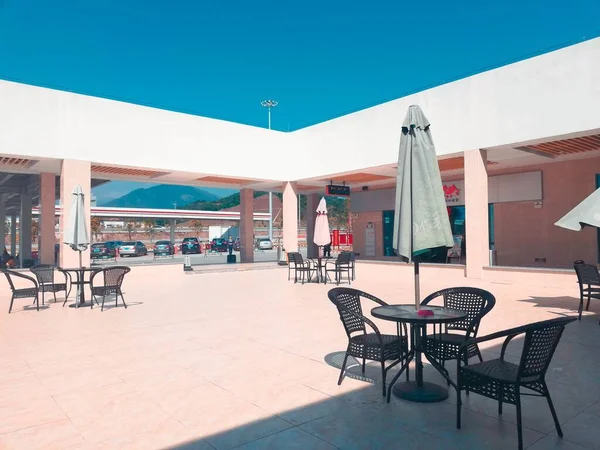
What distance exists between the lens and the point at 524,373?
2.92 meters

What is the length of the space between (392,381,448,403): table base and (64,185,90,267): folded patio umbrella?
8.20m

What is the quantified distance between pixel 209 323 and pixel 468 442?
5044 mm

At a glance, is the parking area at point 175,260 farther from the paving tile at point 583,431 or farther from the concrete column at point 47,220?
the paving tile at point 583,431

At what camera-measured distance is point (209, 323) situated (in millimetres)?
7242

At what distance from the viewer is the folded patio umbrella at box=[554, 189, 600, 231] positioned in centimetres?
569

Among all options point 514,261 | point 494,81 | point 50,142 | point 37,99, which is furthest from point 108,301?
point 514,261

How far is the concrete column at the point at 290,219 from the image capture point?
1853 centimetres

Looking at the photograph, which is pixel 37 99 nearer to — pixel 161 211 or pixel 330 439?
pixel 330 439

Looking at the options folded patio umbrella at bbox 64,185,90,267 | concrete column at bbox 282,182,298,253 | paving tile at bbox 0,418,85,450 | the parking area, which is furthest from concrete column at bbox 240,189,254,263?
paving tile at bbox 0,418,85,450

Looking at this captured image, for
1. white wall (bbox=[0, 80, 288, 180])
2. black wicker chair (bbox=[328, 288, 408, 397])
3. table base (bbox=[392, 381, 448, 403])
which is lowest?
table base (bbox=[392, 381, 448, 403])

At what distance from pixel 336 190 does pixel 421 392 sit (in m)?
15.5

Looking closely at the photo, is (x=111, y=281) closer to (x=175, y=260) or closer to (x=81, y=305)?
(x=81, y=305)

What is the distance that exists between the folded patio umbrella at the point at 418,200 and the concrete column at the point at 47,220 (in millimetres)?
14441

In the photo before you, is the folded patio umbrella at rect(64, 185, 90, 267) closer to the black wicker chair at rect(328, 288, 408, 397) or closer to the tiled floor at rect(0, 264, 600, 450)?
the tiled floor at rect(0, 264, 600, 450)
